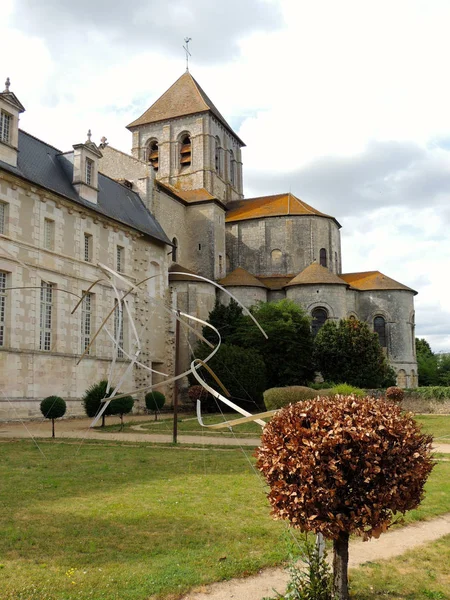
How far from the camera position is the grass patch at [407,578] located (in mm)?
5164

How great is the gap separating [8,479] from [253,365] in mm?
24012

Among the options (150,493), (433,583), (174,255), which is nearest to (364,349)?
(174,255)

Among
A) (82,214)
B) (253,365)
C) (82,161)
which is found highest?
(82,161)

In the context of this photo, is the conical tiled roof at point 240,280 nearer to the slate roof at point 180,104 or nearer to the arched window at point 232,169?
the arched window at point 232,169

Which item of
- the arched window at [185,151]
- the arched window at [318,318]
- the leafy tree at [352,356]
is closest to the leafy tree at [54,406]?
the leafy tree at [352,356]

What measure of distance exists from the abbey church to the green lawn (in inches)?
110

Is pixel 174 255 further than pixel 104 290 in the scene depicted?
Yes

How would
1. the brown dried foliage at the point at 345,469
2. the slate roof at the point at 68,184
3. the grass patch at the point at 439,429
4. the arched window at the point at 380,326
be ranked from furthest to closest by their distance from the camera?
the arched window at the point at 380,326 → the slate roof at the point at 68,184 → the grass patch at the point at 439,429 → the brown dried foliage at the point at 345,469

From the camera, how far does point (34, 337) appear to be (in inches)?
1000

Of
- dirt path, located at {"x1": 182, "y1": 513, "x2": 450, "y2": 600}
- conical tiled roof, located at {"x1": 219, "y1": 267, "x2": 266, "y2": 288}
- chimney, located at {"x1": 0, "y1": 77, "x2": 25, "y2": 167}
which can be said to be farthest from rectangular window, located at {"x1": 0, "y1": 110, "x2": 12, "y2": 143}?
dirt path, located at {"x1": 182, "y1": 513, "x2": 450, "y2": 600}

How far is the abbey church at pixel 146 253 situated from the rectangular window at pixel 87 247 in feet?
0.18

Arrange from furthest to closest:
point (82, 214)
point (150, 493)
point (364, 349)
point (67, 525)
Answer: point (364, 349) → point (82, 214) → point (150, 493) → point (67, 525)

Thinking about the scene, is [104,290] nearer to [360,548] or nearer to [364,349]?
[364,349]

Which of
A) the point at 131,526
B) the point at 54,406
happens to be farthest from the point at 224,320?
the point at 131,526
